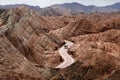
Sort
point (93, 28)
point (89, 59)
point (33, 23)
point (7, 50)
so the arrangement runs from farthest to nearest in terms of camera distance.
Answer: point (93, 28), point (33, 23), point (89, 59), point (7, 50)

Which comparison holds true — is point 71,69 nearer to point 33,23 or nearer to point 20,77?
point 20,77

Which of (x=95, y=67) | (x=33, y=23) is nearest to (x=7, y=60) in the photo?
(x=95, y=67)

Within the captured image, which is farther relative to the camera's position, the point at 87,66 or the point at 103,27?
the point at 103,27

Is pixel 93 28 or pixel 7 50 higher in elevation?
pixel 7 50

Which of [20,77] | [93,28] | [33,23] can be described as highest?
[20,77]

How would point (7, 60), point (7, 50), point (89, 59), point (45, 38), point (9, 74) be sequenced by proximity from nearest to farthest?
1. point (9, 74)
2. point (7, 60)
3. point (7, 50)
4. point (89, 59)
5. point (45, 38)

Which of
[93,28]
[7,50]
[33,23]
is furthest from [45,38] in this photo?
[7,50]

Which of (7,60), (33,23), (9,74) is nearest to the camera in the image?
(9,74)

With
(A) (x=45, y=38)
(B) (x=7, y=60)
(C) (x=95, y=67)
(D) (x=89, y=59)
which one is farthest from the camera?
(A) (x=45, y=38)

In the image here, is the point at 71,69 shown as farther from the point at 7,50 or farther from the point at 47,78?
the point at 7,50
